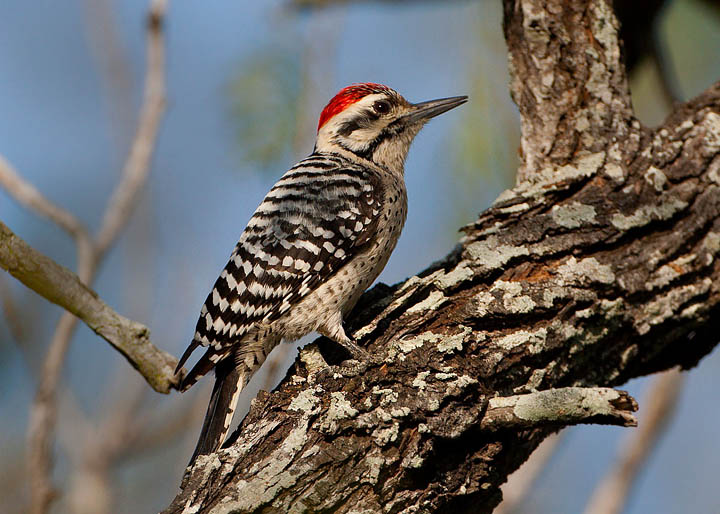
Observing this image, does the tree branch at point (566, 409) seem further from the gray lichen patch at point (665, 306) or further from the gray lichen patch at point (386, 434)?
the gray lichen patch at point (665, 306)

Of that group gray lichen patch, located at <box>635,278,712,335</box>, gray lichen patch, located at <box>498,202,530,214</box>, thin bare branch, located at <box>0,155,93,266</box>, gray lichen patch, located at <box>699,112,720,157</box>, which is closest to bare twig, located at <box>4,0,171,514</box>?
thin bare branch, located at <box>0,155,93,266</box>

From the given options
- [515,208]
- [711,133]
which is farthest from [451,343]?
[711,133]

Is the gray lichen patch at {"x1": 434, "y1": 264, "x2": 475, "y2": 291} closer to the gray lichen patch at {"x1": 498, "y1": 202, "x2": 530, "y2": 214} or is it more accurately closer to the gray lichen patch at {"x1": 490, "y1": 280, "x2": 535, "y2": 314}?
the gray lichen patch at {"x1": 490, "y1": 280, "x2": 535, "y2": 314}

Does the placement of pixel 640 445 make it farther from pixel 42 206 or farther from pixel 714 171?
pixel 42 206

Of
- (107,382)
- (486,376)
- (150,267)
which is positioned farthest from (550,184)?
(107,382)

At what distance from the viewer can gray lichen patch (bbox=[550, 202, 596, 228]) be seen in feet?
10.9

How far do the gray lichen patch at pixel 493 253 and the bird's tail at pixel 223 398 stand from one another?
3.91ft

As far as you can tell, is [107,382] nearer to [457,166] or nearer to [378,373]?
[457,166]

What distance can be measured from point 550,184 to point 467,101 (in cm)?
116

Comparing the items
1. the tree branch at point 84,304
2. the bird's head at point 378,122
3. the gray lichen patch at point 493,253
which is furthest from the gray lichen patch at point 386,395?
the bird's head at point 378,122

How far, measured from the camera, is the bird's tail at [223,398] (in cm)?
317

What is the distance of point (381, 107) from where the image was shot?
4.55 meters

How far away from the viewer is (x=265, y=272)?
3.62 meters

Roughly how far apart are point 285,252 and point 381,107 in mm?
1350
